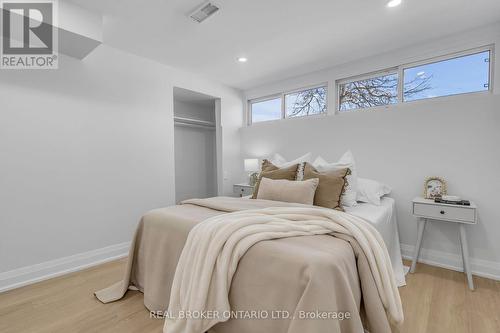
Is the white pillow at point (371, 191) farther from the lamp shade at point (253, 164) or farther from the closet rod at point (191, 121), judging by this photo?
the closet rod at point (191, 121)

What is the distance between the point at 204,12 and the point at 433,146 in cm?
273

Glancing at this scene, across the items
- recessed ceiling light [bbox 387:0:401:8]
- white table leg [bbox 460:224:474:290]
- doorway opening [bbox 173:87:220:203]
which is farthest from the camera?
doorway opening [bbox 173:87:220:203]

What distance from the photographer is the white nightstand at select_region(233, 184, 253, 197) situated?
12.8 ft

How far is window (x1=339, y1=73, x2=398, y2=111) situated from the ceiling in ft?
1.13

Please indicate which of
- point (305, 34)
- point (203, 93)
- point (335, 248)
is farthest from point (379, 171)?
point (203, 93)

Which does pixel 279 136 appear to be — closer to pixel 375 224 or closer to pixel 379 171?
pixel 379 171

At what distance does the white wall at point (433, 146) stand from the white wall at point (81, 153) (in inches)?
90.8

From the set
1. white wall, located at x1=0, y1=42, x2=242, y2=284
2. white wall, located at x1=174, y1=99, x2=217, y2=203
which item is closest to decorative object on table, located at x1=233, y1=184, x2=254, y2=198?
white wall, located at x1=174, y1=99, x2=217, y2=203

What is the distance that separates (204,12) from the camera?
2.15 metres

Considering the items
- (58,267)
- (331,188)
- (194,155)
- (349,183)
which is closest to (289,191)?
(331,188)

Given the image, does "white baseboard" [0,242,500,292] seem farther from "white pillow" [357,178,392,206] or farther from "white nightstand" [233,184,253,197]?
"white nightstand" [233,184,253,197]

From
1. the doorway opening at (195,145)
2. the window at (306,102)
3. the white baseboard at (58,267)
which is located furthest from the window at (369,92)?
the white baseboard at (58,267)

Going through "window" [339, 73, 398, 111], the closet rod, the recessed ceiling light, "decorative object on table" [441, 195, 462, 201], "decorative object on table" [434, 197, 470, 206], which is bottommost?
"decorative object on table" [434, 197, 470, 206]

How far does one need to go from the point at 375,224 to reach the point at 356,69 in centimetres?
220
